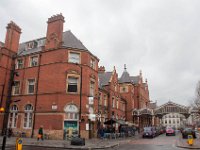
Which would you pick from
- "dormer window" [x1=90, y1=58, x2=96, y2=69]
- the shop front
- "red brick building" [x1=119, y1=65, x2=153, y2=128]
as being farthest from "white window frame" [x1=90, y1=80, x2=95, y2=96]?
"red brick building" [x1=119, y1=65, x2=153, y2=128]

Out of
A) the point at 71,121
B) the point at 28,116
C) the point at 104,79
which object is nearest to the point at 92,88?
the point at 71,121

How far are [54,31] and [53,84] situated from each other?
8.15m

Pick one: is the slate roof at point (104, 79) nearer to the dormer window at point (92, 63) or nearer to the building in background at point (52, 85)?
the building in background at point (52, 85)

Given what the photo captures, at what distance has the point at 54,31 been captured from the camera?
31766 mm

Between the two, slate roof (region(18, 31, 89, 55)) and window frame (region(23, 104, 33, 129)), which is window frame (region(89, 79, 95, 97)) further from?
window frame (region(23, 104, 33, 129))

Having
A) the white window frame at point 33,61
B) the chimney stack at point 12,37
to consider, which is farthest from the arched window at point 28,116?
the chimney stack at point 12,37

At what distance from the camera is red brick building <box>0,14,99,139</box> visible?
92.1 feet

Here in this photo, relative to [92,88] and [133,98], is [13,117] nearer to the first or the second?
[92,88]

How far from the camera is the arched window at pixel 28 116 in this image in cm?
2981

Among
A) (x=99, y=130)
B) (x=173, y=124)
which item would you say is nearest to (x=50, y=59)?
(x=99, y=130)

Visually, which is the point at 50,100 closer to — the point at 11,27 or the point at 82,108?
the point at 82,108

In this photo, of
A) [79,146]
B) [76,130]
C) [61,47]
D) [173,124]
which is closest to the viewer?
[79,146]

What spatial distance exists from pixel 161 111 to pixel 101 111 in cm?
2617

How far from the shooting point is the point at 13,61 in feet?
113
